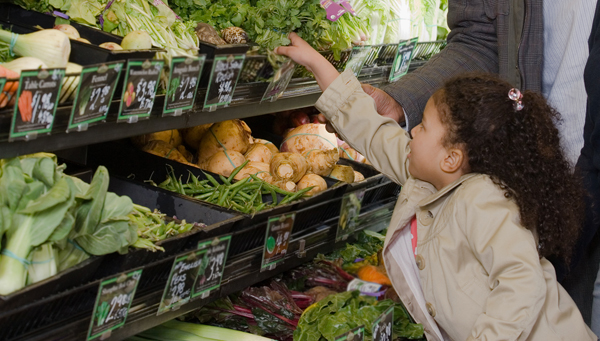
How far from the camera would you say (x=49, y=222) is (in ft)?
4.42

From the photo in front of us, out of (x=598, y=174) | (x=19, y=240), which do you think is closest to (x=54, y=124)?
(x=19, y=240)

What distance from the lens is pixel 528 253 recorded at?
1880mm

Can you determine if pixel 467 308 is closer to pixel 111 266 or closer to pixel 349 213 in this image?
pixel 349 213

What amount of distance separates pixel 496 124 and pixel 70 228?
1363mm

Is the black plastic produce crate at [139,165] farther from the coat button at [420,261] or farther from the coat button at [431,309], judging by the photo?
the coat button at [431,309]

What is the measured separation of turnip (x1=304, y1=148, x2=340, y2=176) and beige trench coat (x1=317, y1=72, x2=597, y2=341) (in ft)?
Answer: 1.84

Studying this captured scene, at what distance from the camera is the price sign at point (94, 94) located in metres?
A: 1.43

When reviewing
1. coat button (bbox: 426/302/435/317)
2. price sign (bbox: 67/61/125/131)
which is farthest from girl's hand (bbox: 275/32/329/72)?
coat button (bbox: 426/302/435/317)

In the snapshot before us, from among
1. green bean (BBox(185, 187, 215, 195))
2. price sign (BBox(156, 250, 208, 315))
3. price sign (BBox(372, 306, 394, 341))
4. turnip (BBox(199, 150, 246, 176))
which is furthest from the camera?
turnip (BBox(199, 150, 246, 176))

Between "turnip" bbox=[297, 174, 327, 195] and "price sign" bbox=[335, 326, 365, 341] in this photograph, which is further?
"turnip" bbox=[297, 174, 327, 195]

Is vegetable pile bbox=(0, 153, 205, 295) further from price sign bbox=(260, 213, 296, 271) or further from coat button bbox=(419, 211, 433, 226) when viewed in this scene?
coat button bbox=(419, 211, 433, 226)

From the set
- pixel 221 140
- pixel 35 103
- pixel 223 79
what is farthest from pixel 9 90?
pixel 221 140

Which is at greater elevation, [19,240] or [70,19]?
[70,19]

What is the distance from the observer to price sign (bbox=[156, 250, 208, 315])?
170cm
